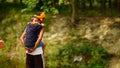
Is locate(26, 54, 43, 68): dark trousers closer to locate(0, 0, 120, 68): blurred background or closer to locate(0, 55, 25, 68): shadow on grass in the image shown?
locate(0, 0, 120, 68): blurred background

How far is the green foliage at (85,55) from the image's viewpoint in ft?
25.9

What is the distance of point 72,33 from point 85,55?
775 mm

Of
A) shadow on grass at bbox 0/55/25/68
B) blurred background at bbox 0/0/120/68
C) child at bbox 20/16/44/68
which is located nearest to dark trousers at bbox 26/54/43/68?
child at bbox 20/16/44/68

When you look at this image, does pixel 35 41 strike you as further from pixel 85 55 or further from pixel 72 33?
pixel 72 33

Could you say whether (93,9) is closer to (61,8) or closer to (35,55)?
(61,8)

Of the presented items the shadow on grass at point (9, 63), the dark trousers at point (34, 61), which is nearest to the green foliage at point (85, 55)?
the shadow on grass at point (9, 63)

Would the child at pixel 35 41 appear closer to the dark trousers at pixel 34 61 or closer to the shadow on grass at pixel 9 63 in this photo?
the dark trousers at pixel 34 61

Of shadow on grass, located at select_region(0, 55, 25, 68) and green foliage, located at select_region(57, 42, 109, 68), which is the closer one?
green foliage, located at select_region(57, 42, 109, 68)

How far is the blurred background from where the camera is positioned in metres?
8.05

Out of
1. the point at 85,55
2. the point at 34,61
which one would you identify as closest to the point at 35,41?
the point at 34,61

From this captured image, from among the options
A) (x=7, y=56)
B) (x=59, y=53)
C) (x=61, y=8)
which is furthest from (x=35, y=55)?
(x=61, y=8)

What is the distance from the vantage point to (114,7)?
29.9ft

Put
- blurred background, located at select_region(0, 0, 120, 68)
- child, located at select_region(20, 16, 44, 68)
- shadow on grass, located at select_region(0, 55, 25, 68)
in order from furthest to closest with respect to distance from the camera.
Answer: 1. shadow on grass, located at select_region(0, 55, 25, 68)
2. blurred background, located at select_region(0, 0, 120, 68)
3. child, located at select_region(20, 16, 44, 68)

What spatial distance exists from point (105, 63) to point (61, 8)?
232cm
